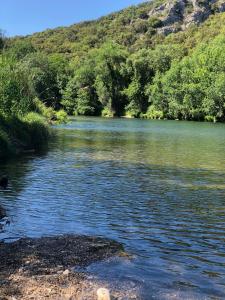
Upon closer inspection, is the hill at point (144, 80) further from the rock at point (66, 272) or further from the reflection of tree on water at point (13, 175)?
the rock at point (66, 272)

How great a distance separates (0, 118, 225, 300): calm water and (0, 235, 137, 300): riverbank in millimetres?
589

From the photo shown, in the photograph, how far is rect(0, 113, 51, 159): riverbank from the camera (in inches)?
1220

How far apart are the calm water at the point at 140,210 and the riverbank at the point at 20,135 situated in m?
1.68

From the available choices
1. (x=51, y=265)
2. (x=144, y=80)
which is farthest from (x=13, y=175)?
(x=144, y=80)

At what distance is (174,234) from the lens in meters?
13.9

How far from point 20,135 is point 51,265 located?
84.4 feet

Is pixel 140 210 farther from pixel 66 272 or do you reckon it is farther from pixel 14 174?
pixel 14 174

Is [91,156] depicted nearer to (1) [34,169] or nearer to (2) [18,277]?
(1) [34,169]

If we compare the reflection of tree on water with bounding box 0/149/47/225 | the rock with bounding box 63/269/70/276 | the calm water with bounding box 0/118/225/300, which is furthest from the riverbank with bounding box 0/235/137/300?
the reflection of tree on water with bounding box 0/149/47/225

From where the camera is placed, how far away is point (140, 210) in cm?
1698

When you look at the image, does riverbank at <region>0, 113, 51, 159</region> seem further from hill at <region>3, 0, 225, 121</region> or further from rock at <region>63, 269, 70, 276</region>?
hill at <region>3, 0, 225, 121</region>

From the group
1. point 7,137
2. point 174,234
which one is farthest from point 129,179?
point 7,137

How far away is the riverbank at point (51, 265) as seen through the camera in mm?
8859

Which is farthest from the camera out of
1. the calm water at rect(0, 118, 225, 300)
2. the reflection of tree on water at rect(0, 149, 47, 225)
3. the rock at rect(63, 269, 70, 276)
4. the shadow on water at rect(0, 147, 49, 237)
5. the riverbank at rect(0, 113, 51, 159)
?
the riverbank at rect(0, 113, 51, 159)
